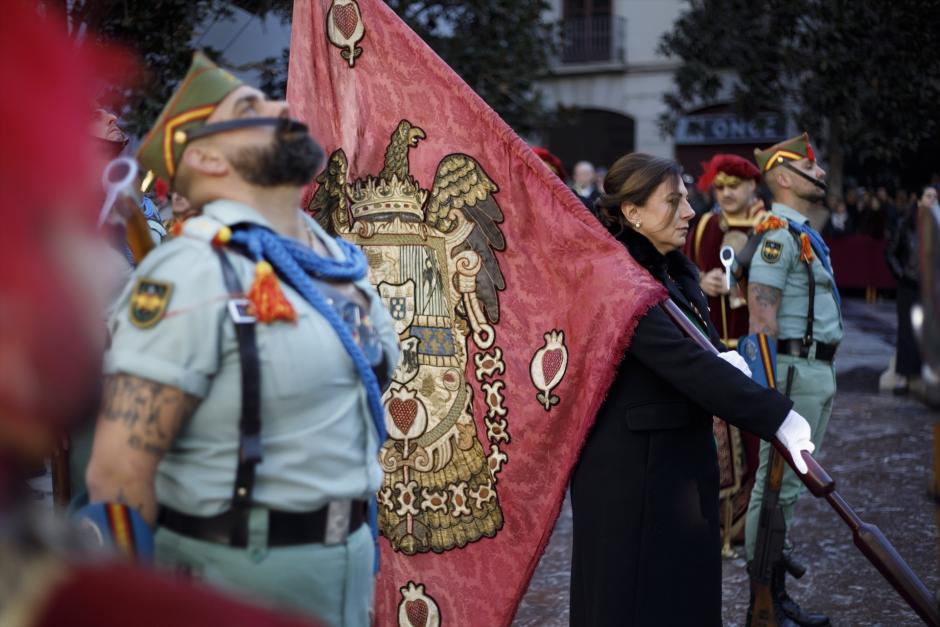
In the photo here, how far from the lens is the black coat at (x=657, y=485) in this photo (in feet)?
10.9

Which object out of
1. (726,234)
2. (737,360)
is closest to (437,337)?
(737,360)

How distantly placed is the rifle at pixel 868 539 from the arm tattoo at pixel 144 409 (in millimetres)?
1722

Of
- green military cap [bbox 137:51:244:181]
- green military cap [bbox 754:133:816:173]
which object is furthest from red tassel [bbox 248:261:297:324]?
green military cap [bbox 754:133:816:173]

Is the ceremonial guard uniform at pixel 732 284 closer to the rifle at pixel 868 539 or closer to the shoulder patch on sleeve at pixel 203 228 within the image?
the rifle at pixel 868 539

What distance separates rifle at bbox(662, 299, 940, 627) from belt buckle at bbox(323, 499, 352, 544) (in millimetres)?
1362

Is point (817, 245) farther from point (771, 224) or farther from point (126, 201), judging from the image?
point (126, 201)

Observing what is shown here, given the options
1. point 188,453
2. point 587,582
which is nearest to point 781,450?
point 587,582

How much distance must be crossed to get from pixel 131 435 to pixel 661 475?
175cm

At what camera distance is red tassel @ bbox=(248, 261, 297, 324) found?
7.11 ft

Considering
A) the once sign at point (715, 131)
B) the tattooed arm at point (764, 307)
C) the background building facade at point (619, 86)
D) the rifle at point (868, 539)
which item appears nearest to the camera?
the rifle at point (868, 539)

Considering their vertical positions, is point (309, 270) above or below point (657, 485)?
above

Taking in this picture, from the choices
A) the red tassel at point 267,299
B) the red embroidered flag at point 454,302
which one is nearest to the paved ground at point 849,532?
the red tassel at point 267,299

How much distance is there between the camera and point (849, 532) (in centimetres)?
627

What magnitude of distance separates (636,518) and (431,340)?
83 centimetres
